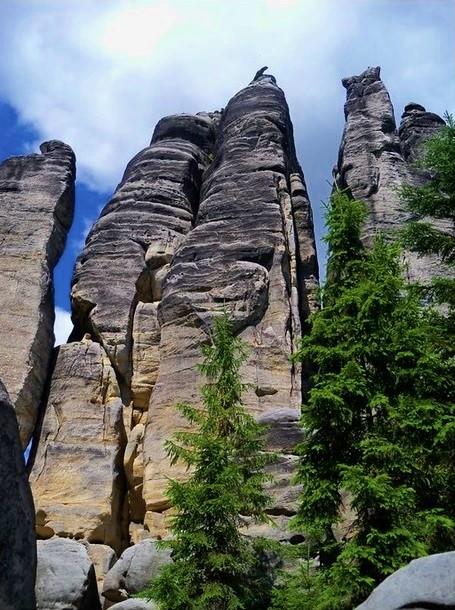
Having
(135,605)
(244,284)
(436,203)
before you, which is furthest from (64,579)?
(244,284)

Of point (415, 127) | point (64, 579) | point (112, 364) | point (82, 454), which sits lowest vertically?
point (64, 579)

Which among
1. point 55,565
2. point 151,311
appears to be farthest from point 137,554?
point 151,311

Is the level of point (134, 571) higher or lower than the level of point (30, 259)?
lower

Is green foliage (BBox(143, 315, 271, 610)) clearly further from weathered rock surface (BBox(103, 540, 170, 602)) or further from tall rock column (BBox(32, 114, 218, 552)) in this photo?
tall rock column (BBox(32, 114, 218, 552))

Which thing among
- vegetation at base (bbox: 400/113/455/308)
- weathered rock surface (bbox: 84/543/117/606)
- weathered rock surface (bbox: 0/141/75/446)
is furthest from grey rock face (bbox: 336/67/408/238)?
weathered rock surface (bbox: 84/543/117/606)

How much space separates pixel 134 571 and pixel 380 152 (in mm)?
24103

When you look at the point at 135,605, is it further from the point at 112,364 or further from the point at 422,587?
the point at 112,364

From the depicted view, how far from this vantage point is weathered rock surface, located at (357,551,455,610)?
8.55 m

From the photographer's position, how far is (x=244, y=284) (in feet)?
85.0

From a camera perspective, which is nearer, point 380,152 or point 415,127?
point 380,152

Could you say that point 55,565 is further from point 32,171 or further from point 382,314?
point 32,171

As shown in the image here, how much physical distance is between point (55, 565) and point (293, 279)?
1466 centimetres

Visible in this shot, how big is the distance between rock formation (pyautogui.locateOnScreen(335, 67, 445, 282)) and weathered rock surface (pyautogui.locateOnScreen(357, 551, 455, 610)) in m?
20.2

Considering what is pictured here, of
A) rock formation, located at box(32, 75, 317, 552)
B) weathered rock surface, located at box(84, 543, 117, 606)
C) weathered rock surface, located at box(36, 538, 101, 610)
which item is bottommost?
weathered rock surface, located at box(84, 543, 117, 606)
